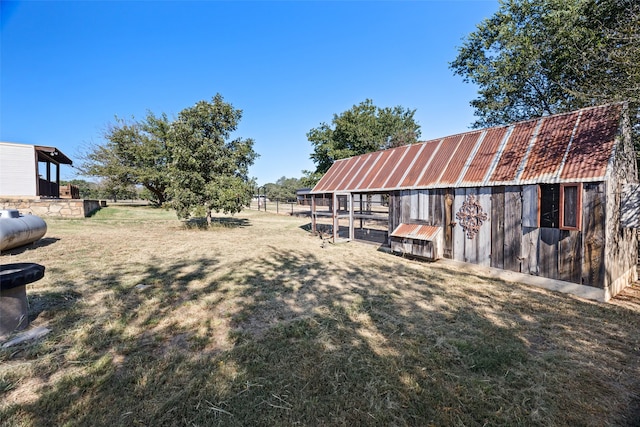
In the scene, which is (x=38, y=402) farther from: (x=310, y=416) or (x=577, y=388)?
(x=577, y=388)

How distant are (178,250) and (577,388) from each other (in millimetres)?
10924

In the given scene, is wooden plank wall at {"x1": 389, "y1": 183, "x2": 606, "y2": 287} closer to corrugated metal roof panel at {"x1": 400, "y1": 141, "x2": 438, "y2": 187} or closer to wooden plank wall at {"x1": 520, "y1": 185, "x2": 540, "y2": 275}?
wooden plank wall at {"x1": 520, "y1": 185, "x2": 540, "y2": 275}

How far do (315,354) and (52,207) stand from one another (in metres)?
23.3

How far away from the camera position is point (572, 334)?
4211 millimetres

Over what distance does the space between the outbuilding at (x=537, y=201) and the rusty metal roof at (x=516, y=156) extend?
3cm

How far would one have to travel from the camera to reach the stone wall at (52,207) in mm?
17094

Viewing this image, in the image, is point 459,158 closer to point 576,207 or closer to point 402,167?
point 402,167

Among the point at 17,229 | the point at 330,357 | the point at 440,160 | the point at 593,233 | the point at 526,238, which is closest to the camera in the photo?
the point at 330,357

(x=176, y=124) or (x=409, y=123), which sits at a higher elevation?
(x=409, y=123)

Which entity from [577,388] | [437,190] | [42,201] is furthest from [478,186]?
[42,201]

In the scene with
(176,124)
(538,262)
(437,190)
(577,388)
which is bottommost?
(577,388)

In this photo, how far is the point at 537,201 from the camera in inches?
254

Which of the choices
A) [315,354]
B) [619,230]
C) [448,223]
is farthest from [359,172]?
[315,354]

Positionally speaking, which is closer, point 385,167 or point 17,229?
point 17,229
